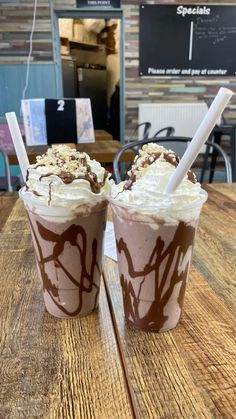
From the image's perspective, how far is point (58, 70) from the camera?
441cm

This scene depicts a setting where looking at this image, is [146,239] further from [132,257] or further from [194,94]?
[194,94]

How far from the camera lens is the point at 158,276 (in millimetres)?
565

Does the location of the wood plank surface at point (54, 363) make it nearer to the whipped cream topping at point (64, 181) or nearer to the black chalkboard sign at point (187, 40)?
the whipped cream topping at point (64, 181)

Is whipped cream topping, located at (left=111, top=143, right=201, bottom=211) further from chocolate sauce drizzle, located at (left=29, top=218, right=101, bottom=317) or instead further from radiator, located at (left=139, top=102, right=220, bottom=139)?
radiator, located at (left=139, top=102, right=220, bottom=139)

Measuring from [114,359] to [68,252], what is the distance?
0.60 feet

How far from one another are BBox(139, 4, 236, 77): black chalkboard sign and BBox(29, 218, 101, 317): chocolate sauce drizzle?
422cm

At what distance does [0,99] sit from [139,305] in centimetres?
433

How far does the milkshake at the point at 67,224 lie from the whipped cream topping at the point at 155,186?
0.05m

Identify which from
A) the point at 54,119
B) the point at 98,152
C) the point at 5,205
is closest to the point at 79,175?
the point at 5,205

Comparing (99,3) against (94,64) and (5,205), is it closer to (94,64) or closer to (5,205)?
(94,64)

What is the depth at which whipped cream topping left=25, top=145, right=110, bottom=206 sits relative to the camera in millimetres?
577

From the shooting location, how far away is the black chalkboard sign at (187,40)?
422cm

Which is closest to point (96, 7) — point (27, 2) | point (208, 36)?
point (27, 2)

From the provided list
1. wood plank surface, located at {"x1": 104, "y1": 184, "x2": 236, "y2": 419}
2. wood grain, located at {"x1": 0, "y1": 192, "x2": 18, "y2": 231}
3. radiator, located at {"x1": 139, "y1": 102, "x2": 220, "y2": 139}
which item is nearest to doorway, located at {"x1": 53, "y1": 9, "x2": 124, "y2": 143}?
radiator, located at {"x1": 139, "y1": 102, "x2": 220, "y2": 139}
